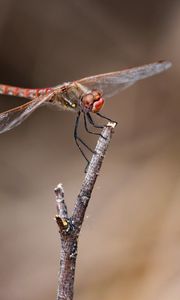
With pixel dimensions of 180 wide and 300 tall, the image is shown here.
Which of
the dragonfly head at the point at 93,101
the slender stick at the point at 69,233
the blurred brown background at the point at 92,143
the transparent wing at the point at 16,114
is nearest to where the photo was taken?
the slender stick at the point at 69,233

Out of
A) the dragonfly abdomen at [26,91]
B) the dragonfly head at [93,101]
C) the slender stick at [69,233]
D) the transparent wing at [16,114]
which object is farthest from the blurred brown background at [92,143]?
the slender stick at [69,233]

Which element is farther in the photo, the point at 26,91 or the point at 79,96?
the point at 26,91

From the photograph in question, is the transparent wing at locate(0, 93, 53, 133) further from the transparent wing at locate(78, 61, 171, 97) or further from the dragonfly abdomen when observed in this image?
the transparent wing at locate(78, 61, 171, 97)

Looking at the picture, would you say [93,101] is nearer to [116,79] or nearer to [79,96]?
[79,96]

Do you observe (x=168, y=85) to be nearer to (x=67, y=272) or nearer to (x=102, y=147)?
(x=102, y=147)

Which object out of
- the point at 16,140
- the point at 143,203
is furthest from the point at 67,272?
the point at 16,140

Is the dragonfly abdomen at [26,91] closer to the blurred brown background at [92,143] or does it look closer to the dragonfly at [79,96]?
the dragonfly at [79,96]

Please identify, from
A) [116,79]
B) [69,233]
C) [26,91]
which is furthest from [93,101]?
[69,233]
